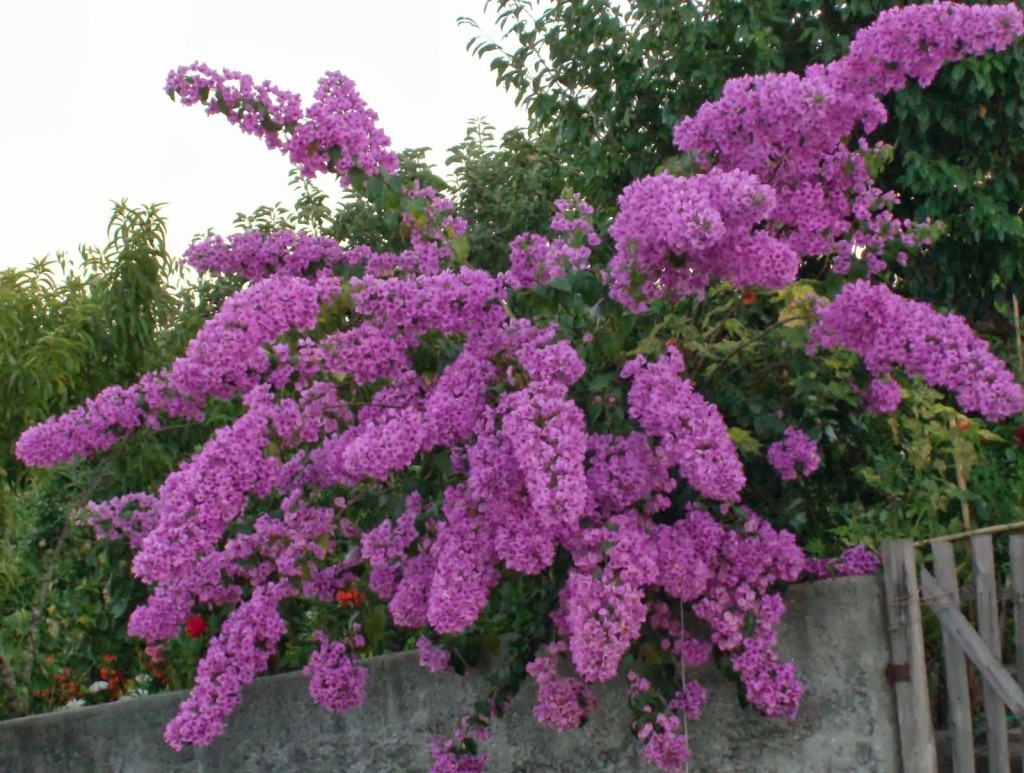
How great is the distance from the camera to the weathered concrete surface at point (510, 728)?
4980 mm

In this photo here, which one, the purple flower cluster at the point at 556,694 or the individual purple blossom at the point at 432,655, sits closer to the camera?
the purple flower cluster at the point at 556,694

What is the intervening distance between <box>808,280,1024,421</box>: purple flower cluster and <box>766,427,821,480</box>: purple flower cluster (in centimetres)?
36

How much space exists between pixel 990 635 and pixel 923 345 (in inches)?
46.6

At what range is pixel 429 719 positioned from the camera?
5445 mm

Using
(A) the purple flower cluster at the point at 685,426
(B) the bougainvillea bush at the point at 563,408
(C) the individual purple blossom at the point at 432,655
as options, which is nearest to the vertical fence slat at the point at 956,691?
(B) the bougainvillea bush at the point at 563,408

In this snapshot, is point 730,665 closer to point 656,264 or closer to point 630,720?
point 630,720

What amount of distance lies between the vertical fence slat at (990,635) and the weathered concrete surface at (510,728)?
313 mm

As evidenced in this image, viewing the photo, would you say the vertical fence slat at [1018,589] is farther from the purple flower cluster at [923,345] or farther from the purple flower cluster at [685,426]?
the purple flower cluster at [685,426]

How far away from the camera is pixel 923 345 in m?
4.24

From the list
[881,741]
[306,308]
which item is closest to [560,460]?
[306,308]

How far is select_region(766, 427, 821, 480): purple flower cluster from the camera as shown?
4668mm

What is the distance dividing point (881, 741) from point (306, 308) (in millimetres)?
2378

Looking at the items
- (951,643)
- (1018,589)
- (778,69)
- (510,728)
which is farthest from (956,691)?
Answer: (778,69)

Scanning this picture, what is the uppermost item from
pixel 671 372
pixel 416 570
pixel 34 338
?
pixel 34 338
